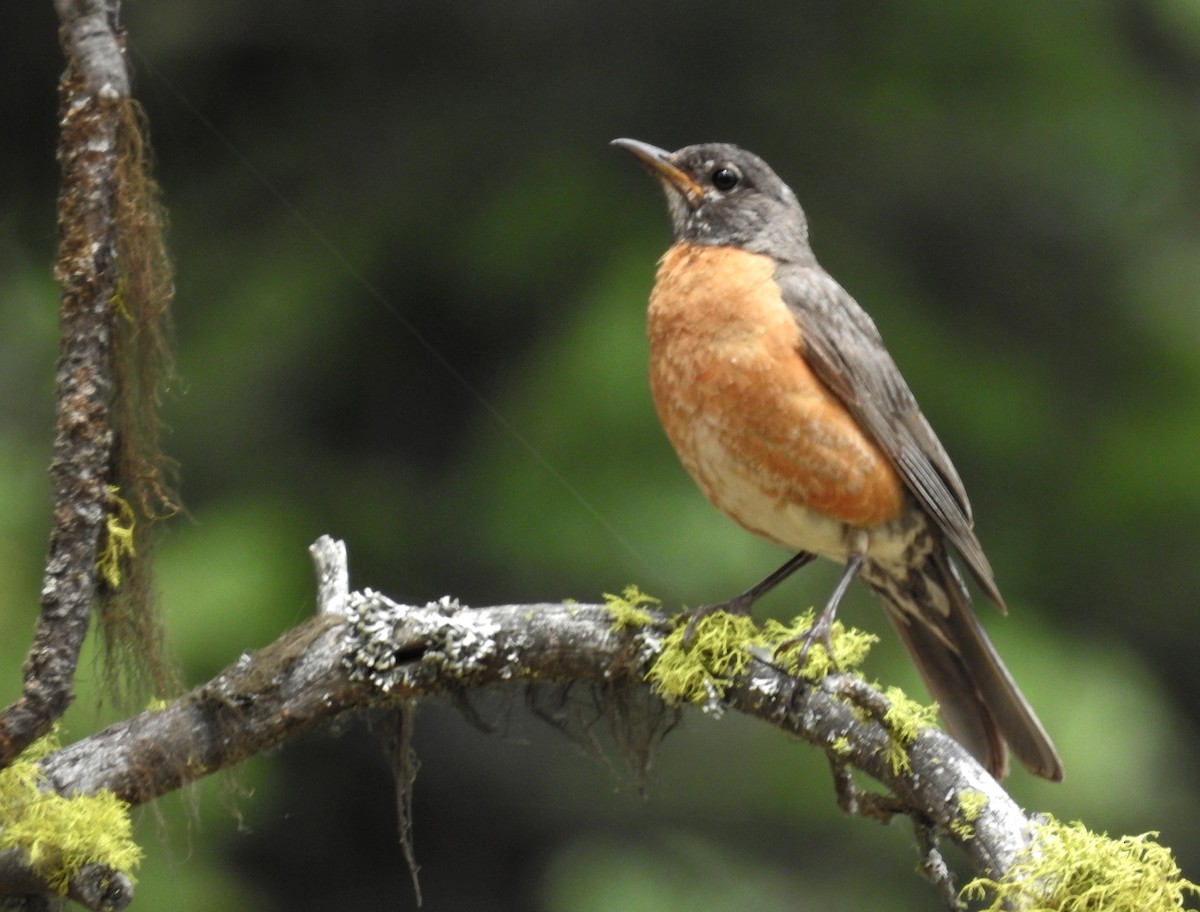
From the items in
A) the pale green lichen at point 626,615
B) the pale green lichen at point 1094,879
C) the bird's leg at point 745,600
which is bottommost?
the pale green lichen at point 1094,879

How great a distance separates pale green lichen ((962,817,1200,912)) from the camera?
1.73m

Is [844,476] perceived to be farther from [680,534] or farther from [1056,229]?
[1056,229]

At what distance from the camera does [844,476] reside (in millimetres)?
2586

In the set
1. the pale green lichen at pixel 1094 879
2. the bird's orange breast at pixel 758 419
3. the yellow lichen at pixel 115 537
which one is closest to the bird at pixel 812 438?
the bird's orange breast at pixel 758 419

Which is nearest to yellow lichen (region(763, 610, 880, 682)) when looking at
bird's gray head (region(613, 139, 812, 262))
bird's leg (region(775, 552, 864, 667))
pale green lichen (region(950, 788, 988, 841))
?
bird's leg (region(775, 552, 864, 667))

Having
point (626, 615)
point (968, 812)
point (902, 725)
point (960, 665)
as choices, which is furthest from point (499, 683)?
point (960, 665)

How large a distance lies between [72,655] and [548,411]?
70.0 inches

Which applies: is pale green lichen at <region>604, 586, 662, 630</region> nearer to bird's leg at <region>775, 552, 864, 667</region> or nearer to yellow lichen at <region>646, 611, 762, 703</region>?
yellow lichen at <region>646, 611, 762, 703</region>

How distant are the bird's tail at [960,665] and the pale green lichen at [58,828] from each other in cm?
157

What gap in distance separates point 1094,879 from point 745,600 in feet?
2.97

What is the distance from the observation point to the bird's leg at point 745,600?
2.21 m

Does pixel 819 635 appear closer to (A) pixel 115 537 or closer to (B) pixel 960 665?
(B) pixel 960 665

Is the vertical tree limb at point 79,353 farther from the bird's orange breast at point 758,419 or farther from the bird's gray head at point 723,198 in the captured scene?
the bird's gray head at point 723,198

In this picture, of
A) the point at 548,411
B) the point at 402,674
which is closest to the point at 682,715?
the point at 402,674
